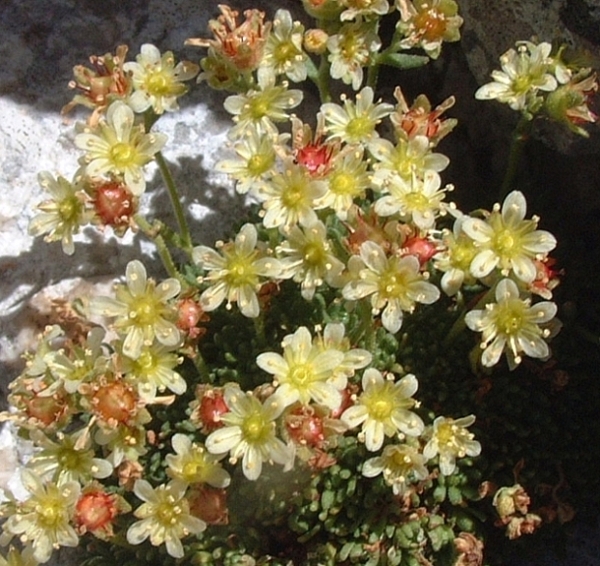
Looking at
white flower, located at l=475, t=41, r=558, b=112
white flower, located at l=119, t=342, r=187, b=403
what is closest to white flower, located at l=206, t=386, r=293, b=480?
white flower, located at l=119, t=342, r=187, b=403

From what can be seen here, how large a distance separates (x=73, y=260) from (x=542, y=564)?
86.0 inches

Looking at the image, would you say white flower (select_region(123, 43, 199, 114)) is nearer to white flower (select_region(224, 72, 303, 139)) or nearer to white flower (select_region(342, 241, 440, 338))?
white flower (select_region(224, 72, 303, 139))

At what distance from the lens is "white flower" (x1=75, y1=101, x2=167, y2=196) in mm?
3338

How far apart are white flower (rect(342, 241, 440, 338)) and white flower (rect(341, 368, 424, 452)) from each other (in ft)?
0.59

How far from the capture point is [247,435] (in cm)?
305

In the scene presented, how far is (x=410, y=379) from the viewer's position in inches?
122

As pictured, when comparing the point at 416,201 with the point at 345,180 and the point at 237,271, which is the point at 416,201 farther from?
the point at 237,271

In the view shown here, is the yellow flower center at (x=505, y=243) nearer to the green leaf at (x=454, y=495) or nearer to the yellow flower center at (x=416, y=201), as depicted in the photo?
the yellow flower center at (x=416, y=201)

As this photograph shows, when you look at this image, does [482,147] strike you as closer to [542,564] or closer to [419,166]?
[419,166]

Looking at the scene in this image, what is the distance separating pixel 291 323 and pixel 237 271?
1.51 ft

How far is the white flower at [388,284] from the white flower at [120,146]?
0.80m

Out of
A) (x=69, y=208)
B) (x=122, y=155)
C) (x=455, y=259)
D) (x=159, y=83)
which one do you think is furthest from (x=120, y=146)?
(x=455, y=259)

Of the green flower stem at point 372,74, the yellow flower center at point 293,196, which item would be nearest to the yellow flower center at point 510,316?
the yellow flower center at point 293,196

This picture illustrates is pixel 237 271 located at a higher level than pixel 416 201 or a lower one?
lower
